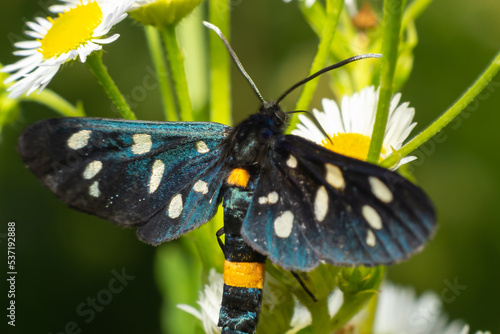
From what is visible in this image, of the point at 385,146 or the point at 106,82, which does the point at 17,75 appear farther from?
the point at 385,146

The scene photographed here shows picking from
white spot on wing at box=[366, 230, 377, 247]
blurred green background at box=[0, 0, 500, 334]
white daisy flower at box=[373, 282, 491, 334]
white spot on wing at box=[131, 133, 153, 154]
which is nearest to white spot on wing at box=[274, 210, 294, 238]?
white spot on wing at box=[366, 230, 377, 247]

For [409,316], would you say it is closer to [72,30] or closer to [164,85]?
[164,85]

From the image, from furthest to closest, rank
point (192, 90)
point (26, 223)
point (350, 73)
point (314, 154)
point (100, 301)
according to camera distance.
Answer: point (26, 223)
point (100, 301)
point (192, 90)
point (350, 73)
point (314, 154)

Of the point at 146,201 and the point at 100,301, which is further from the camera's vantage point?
the point at 100,301

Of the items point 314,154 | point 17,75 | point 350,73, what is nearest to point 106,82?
point 17,75

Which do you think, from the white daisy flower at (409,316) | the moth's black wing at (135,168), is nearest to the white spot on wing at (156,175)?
the moth's black wing at (135,168)

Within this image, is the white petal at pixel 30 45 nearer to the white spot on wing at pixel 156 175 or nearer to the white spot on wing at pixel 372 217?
the white spot on wing at pixel 156 175
